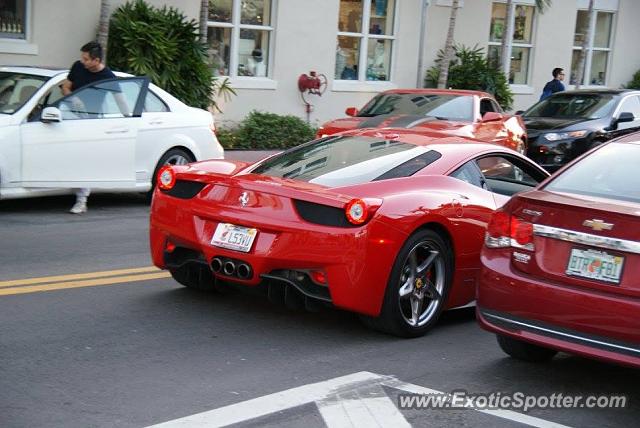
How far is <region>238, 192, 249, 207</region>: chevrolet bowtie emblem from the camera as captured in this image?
22.2 feet

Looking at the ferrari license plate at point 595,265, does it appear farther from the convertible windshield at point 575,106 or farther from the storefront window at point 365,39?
the storefront window at point 365,39

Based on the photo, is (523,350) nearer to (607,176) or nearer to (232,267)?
(607,176)

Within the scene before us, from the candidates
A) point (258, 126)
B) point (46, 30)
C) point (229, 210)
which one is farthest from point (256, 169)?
point (258, 126)

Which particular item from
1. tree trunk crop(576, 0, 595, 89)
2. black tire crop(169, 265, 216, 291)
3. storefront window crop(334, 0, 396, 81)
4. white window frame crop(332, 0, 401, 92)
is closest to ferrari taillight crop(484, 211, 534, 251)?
black tire crop(169, 265, 216, 291)

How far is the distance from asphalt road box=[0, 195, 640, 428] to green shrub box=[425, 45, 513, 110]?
54.3 ft

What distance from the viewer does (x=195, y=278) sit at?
25.1 ft

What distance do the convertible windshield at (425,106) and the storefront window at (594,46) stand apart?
1452cm

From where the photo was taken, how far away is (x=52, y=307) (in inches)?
280

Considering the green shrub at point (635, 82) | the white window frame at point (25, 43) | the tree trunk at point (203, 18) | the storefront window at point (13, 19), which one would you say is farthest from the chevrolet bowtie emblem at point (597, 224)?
the green shrub at point (635, 82)

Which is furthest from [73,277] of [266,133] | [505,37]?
[505,37]

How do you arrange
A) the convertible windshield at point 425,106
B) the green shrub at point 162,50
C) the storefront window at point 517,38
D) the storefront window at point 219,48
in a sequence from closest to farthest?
the convertible windshield at point 425,106 < the green shrub at point 162,50 < the storefront window at point 219,48 < the storefront window at point 517,38

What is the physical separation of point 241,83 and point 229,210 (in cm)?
1356

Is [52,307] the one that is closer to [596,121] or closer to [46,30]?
[46,30]

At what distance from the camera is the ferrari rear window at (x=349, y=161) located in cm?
705
